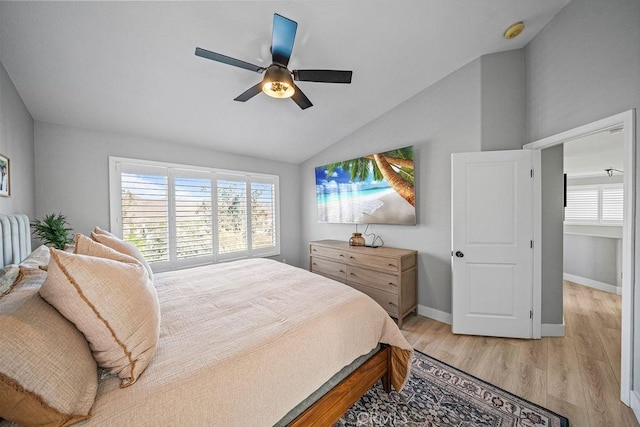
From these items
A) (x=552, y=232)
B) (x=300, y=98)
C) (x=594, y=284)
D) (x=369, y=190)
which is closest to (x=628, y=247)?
(x=552, y=232)

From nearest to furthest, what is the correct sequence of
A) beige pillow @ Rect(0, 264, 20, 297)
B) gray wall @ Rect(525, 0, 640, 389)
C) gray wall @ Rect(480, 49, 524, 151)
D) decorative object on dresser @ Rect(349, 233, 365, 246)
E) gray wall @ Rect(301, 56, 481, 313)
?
beige pillow @ Rect(0, 264, 20, 297) → gray wall @ Rect(525, 0, 640, 389) → gray wall @ Rect(480, 49, 524, 151) → gray wall @ Rect(301, 56, 481, 313) → decorative object on dresser @ Rect(349, 233, 365, 246)

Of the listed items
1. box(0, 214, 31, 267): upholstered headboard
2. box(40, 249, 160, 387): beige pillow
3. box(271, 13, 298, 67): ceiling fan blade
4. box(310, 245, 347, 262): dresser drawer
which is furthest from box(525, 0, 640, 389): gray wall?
box(0, 214, 31, 267): upholstered headboard

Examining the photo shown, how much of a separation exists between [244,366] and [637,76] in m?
2.98

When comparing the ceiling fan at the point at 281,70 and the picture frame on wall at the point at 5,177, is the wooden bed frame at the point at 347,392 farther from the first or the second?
the picture frame on wall at the point at 5,177

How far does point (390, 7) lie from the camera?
1.82m

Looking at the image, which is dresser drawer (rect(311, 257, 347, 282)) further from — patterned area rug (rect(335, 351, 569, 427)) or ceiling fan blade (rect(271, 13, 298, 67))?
ceiling fan blade (rect(271, 13, 298, 67))

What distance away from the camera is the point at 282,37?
1.57 metres

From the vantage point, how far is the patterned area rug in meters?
1.46

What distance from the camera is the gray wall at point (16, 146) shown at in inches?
68.5

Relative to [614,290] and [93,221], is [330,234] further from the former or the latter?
[614,290]

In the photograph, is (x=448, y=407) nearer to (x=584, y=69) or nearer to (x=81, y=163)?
(x=584, y=69)

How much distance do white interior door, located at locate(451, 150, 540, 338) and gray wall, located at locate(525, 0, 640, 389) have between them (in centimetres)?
42

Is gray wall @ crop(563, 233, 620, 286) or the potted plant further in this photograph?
gray wall @ crop(563, 233, 620, 286)

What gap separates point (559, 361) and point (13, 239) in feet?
14.3
